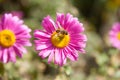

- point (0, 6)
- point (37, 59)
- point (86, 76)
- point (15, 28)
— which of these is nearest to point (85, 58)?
point (86, 76)

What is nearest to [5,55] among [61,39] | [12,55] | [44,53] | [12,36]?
[12,55]

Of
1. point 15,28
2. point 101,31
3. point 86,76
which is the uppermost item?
point 101,31

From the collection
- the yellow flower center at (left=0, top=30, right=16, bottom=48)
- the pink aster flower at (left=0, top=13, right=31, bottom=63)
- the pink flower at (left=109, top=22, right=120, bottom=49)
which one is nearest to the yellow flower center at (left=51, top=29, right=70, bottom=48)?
the pink aster flower at (left=0, top=13, right=31, bottom=63)

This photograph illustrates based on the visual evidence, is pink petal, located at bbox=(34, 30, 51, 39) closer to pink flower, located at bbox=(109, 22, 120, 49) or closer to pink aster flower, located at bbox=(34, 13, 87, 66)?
pink aster flower, located at bbox=(34, 13, 87, 66)

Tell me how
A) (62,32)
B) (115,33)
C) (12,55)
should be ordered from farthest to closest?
1. (115,33)
2. (12,55)
3. (62,32)

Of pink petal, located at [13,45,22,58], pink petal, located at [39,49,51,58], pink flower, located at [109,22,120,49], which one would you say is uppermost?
pink flower, located at [109,22,120,49]

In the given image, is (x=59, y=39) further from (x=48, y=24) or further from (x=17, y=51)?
(x=17, y=51)

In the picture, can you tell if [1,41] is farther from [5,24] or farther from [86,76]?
[86,76]
